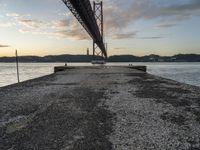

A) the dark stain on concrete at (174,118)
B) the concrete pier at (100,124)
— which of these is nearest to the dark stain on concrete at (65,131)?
the concrete pier at (100,124)

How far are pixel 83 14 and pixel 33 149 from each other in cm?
3039

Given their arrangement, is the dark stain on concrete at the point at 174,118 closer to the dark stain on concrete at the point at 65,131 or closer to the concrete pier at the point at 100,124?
the concrete pier at the point at 100,124

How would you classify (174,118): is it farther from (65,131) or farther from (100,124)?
(65,131)

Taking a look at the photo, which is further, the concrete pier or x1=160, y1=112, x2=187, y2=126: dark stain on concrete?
x1=160, y1=112, x2=187, y2=126: dark stain on concrete

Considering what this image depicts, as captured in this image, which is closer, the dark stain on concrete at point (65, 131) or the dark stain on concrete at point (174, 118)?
the dark stain on concrete at point (65, 131)

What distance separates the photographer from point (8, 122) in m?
6.64

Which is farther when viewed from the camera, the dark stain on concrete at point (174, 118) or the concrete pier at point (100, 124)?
the dark stain on concrete at point (174, 118)

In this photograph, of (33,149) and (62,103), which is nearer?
(33,149)

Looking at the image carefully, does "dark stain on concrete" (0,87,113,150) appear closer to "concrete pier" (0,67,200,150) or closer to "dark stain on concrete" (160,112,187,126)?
"concrete pier" (0,67,200,150)

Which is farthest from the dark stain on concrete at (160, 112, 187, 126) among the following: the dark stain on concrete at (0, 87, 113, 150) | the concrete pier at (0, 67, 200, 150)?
the dark stain on concrete at (0, 87, 113, 150)

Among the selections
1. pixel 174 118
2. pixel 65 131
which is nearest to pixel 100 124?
pixel 65 131

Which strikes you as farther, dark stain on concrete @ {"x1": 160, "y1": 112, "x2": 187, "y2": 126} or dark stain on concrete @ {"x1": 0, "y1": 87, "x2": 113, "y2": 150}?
dark stain on concrete @ {"x1": 160, "y1": 112, "x2": 187, "y2": 126}

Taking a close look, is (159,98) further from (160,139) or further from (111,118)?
(160,139)

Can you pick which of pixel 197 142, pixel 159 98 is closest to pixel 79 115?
pixel 197 142
